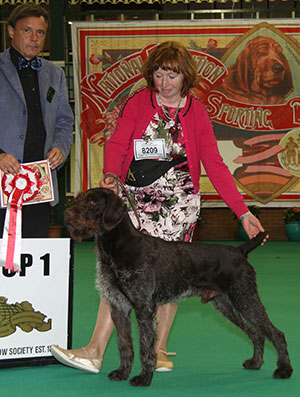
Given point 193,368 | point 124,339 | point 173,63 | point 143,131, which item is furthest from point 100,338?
point 173,63

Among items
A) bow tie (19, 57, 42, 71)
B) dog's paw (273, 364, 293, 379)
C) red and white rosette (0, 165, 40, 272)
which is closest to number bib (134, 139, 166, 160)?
red and white rosette (0, 165, 40, 272)

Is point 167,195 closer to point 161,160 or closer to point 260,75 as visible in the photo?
point 161,160

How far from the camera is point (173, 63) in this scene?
121 inches

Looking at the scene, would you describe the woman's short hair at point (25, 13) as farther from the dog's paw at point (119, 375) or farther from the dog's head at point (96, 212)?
the dog's paw at point (119, 375)

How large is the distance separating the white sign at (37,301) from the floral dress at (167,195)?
16.9 inches

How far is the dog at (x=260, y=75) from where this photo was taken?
10594mm

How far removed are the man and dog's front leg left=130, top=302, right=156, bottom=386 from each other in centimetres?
81

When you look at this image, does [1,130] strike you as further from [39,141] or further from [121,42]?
[121,42]

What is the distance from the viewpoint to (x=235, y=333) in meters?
3.96

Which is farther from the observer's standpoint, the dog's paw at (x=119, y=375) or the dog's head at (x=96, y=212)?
the dog's paw at (x=119, y=375)

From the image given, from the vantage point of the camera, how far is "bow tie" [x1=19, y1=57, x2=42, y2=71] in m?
3.21

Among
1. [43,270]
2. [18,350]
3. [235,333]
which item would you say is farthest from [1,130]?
[235,333]

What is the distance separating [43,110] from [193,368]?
1.53m

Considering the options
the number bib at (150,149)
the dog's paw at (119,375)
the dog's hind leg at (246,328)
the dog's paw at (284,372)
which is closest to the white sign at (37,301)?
the dog's paw at (119,375)
